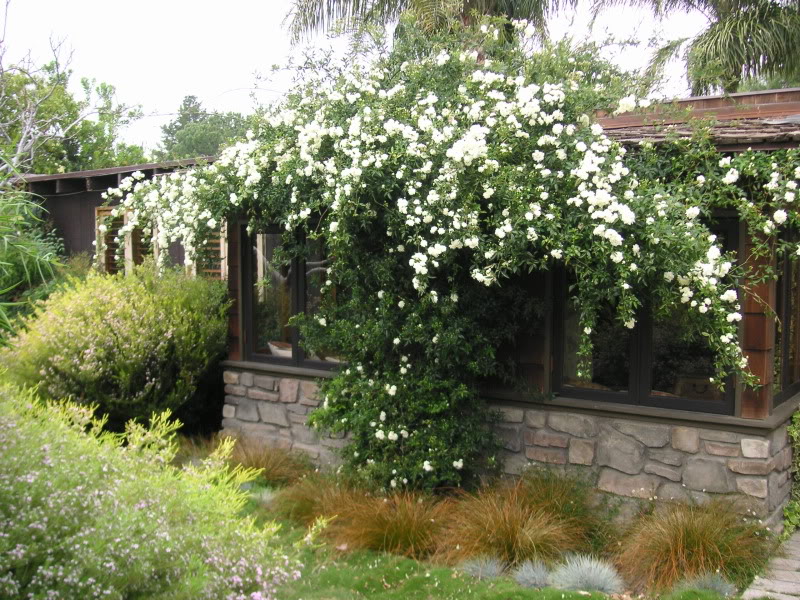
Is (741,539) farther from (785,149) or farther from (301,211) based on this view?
(301,211)

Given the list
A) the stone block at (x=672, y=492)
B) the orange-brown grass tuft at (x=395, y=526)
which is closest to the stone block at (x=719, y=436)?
the stone block at (x=672, y=492)

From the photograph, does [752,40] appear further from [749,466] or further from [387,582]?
[387,582]

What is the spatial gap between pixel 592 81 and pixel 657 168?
109 centimetres

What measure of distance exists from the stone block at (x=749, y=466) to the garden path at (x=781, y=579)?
563mm

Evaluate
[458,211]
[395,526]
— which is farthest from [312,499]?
[458,211]

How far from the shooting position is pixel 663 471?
575cm

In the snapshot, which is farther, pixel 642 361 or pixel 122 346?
pixel 122 346

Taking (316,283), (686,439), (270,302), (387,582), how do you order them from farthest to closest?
(270,302)
(316,283)
(686,439)
(387,582)

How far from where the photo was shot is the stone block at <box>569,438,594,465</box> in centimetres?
609

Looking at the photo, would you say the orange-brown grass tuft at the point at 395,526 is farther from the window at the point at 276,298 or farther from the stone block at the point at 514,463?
the window at the point at 276,298

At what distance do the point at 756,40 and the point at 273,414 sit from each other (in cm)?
988

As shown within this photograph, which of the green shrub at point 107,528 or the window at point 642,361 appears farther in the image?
the window at point 642,361

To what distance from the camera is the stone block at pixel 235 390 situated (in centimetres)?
832

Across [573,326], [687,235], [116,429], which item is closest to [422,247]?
[573,326]
